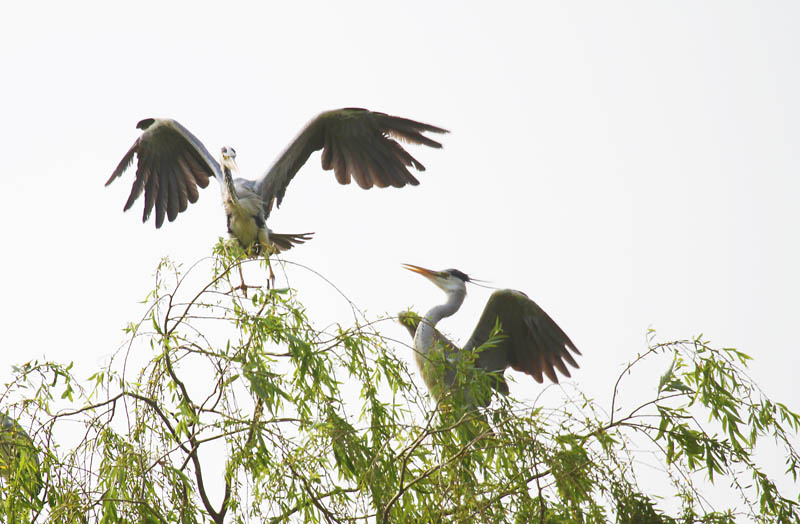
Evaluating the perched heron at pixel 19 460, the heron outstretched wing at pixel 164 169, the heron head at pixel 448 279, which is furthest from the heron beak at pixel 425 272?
the perched heron at pixel 19 460

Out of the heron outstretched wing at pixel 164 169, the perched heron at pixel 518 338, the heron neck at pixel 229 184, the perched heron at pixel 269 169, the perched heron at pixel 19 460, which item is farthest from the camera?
the heron outstretched wing at pixel 164 169

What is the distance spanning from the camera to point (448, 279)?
6895 mm

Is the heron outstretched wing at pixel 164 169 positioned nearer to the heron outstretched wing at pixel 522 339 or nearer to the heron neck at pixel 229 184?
the heron neck at pixel 229 184

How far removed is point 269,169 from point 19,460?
3421 millimetres

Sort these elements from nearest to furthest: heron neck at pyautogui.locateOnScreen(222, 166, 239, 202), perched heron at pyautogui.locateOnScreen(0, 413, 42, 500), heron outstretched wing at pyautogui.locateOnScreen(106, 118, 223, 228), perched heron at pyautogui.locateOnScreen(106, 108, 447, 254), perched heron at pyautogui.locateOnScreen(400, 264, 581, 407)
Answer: perched heron at pyautogui.locateOnScreen(0, 413, 42, 500), heron neck at pyautogui.locateOnScreen(222, 166, 239, 202), perched heron at pyautogui.locateOnScreen(106, 108, 447, 254), perched heron at pyautogui.locateOnScreen(400, 264, 581, 407), heron outstretched wing at pyautogui.locateOnScreen(106, 118, 223, 228)

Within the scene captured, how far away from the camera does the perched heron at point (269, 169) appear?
5934mm

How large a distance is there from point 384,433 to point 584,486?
73 centimetres

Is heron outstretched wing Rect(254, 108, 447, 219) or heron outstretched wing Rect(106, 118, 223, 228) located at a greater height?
heron outstretched wing Rect(106, 118, 223, 228)

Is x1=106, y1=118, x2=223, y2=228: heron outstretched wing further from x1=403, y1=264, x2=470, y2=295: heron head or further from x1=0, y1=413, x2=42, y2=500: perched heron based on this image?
x1=0, y1=413, x2=42, y2=500: perched heron

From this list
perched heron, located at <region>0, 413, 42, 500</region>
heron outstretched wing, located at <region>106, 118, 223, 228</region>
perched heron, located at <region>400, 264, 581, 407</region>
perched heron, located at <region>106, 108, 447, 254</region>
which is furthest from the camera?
heron outstretched wing, located at <region>106, 118, 223, 228</region>

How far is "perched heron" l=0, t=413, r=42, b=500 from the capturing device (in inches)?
116

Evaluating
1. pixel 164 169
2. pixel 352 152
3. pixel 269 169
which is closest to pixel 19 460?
pixel 269 169

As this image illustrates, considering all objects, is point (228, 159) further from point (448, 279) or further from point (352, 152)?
point (448, 279)

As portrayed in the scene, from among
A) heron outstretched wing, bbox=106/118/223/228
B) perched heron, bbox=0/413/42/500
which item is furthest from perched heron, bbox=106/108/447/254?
perched heron, bbox=0/413/42/500
